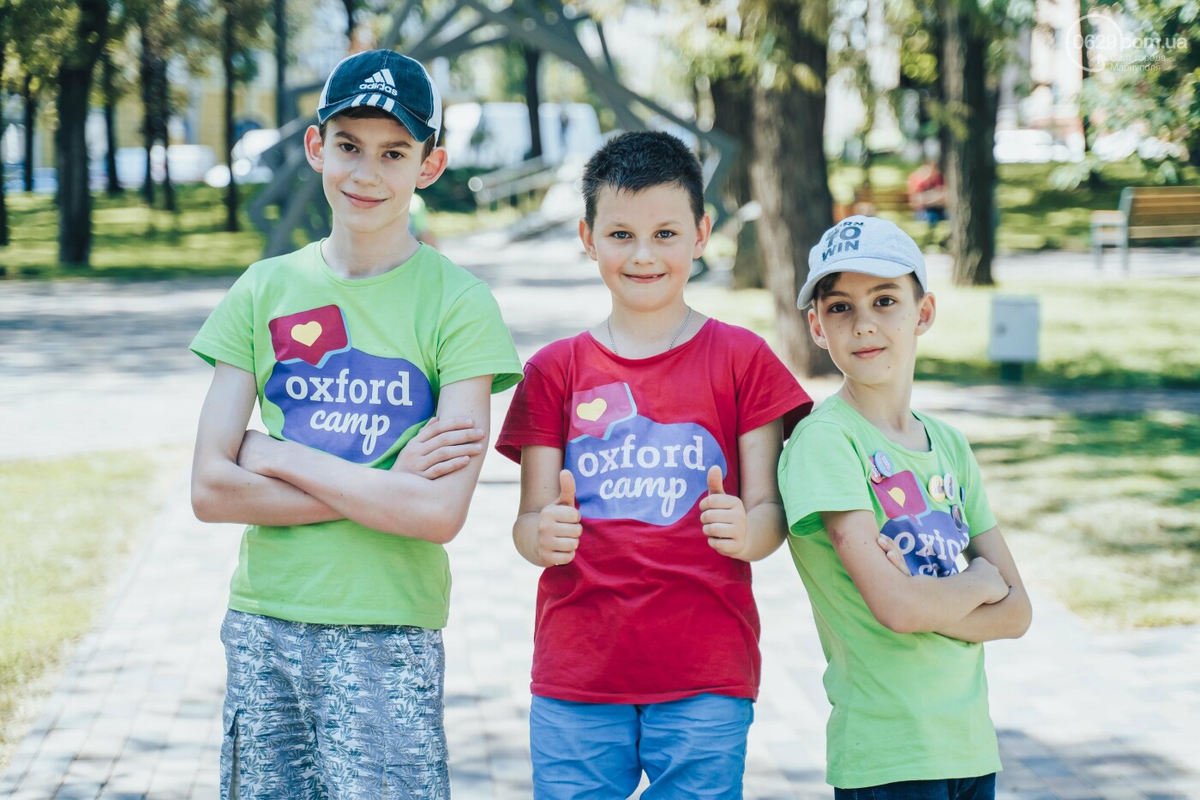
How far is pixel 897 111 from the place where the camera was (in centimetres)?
1510

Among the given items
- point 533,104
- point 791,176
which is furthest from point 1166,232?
point 533,104

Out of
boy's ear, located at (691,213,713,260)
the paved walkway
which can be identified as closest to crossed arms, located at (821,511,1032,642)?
boy's ear, located at (691,213,713,260)

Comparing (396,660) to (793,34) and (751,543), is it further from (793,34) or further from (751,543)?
(793,34)

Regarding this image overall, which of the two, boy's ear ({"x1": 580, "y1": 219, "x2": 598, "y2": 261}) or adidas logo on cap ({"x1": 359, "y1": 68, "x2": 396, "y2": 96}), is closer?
adidas logo on cap ({"x1": 359, "y1": 68, "x2": 396, "y2": 96})

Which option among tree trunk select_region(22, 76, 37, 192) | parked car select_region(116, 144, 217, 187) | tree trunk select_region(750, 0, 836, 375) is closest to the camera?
tree trunk select_region(22, 76, 37, 192)

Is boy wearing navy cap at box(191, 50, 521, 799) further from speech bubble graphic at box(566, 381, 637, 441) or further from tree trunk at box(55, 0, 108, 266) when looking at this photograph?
tree trunk at box(55, 0, 108, 266)

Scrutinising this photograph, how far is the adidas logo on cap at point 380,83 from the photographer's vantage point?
2.55 meters

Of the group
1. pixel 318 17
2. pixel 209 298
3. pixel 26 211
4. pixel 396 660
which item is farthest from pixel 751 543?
pixel 318 17

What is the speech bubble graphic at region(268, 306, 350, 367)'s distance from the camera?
8.41 ft

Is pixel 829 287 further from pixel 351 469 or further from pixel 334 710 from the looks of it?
pixel 334 710

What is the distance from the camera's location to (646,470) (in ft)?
8.35

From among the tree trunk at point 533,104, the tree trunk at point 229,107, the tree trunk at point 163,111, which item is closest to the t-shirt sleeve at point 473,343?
the tree trunk at point 229,107

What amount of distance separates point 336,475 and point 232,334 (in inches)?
15.7

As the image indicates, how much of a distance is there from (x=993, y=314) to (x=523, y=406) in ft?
33.0
